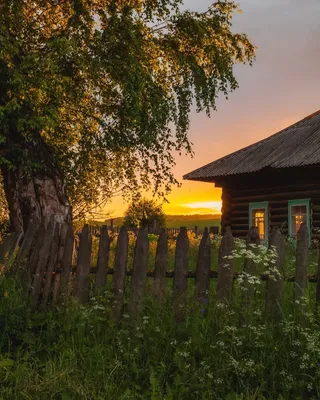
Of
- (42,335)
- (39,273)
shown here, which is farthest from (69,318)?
(39,273)

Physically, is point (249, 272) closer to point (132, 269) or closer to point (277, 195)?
point (132, 269)

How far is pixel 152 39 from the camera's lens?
36.6 feet

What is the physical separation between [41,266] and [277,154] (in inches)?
557

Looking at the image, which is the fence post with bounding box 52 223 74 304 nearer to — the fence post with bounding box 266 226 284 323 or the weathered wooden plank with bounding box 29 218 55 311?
the weathered wooden plank with bounding box 29 218 55 311

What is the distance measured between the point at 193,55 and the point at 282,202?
9.18 meters

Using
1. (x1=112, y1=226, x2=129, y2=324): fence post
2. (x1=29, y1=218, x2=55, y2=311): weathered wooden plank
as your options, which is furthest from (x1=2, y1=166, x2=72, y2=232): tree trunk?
(x1=112, y1=226, x2=129, y2=324): fence post

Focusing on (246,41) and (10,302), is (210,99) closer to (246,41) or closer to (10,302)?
(246,41)

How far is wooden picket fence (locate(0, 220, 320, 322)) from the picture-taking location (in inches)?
212

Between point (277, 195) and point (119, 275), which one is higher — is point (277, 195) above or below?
above

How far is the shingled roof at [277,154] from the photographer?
713 inches

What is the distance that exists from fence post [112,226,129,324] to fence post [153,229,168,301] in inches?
16.2

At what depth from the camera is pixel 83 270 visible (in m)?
6.61

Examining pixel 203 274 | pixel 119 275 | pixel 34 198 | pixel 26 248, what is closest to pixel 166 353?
pixel 203 274

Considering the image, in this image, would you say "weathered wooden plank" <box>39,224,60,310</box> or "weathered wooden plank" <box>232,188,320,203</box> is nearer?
"weathered wooden plank" <box>39,224,60,310</box>
